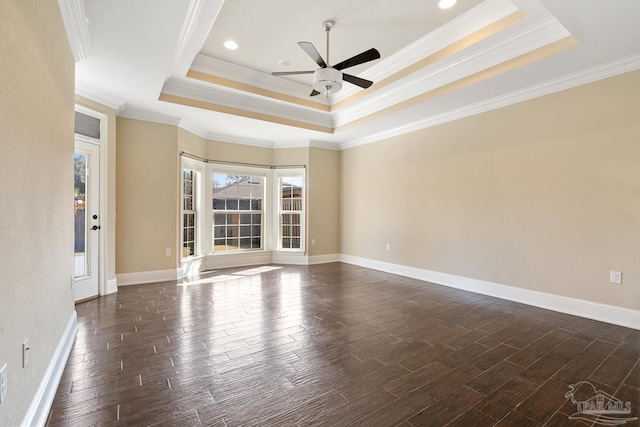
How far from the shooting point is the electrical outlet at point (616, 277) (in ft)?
10.2

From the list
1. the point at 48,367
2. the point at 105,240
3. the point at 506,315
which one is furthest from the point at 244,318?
the point at 506,315

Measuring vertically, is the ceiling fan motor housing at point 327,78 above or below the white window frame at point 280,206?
above

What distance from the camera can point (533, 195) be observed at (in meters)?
3.77

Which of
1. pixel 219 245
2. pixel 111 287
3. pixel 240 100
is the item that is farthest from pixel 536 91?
pixel 111 287

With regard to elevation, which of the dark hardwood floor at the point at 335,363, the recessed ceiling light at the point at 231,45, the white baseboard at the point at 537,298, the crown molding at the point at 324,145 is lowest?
the dark hardwood floor at the point at 335,363

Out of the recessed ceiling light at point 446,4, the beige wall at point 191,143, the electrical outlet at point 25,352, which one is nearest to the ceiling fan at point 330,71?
the recessed ceiling light at point 446,4

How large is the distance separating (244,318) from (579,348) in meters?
3.15

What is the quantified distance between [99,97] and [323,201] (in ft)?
14.1

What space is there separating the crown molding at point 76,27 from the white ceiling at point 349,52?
0.01 metres

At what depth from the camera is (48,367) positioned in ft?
6.22

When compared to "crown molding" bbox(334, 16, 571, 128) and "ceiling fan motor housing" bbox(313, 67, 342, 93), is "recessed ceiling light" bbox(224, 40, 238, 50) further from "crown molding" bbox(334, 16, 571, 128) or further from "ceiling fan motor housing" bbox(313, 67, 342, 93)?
"crown molding" bbox(334, 16, 571, 128)

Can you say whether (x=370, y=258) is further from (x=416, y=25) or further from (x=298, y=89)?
(x=416, y=25)

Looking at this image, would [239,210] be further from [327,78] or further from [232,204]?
[327,78]

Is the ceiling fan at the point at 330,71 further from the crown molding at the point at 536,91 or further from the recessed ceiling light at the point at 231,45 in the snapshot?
the crown molding at the point at 536,91
